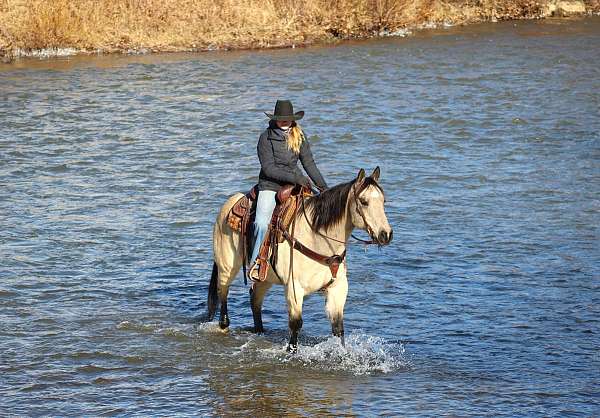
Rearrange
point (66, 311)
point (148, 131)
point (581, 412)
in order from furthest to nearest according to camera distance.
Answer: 1. point (148, 131)
2. point (66, 311)
3. point (581, 412)

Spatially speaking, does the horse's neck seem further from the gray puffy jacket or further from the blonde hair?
the blonde hair

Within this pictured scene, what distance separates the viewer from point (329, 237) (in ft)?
32.7

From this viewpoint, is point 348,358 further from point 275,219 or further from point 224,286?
point 224,286

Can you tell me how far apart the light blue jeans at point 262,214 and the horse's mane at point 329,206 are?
0.45 metres

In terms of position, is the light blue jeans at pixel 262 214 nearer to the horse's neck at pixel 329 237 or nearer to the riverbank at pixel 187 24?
the horse's neck at pixel 329 237

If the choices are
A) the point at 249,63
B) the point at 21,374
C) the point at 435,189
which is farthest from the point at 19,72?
the point at 21,374

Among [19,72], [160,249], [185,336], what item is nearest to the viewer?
[185,336]

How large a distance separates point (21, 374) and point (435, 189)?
31.2ft

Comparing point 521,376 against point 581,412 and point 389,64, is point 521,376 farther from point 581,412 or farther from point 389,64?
point 389,64

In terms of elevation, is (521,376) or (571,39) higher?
(571,39)

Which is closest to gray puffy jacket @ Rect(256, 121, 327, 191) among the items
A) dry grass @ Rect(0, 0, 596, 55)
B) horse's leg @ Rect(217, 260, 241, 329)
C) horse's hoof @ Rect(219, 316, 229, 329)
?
horse's leg @ Rect(217, 260, 241, 329)

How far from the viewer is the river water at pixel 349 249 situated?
10.1 metres

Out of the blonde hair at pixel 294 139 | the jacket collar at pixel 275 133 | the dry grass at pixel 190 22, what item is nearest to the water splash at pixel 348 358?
the blonde hair at pixel 294 139

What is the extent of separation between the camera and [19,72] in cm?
3044
